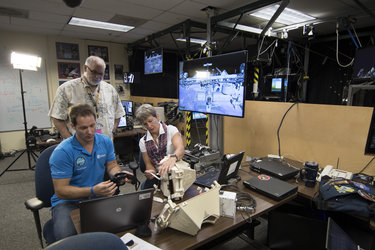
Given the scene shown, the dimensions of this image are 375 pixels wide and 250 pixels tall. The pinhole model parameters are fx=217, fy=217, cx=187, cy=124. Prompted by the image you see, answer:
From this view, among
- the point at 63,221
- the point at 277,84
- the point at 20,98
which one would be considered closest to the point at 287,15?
the point at 277,84

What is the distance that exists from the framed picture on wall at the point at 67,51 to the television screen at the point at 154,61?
195 centimetres

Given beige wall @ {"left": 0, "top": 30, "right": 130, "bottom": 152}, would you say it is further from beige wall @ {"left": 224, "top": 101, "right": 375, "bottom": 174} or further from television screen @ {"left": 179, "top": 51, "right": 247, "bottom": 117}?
beige wall @ {"left": 224, "top": 101, "right": 375, "bottom": 174}

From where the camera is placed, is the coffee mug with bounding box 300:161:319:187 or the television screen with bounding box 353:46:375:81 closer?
the coffee mug with bounding box 300:161:319:187

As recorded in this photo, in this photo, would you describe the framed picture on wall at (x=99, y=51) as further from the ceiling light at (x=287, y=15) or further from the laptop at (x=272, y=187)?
the laptop at (x=272, y=187)

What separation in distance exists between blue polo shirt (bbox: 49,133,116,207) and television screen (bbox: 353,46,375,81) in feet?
8.64

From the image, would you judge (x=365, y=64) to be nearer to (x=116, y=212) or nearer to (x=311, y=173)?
(x=311, y=173)

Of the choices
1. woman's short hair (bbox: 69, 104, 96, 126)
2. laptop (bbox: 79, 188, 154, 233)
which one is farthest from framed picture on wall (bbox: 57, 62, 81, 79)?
laptop (bbox: 79, 188, 154, 233)

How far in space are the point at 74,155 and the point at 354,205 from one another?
172 centimetres

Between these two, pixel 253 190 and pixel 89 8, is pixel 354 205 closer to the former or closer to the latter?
pixel 253 190

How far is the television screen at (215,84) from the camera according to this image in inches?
82.9

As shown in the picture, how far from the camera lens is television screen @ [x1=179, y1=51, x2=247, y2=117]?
6.91ft

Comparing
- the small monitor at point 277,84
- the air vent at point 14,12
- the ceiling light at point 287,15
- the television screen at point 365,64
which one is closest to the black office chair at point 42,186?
the television screen at point 365,64

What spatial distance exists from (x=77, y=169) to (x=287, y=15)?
4.06 m

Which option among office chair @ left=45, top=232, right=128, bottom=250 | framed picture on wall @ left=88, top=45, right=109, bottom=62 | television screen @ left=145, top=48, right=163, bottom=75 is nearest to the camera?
office chair @ left=45, top=232, right=128, bottom=250
